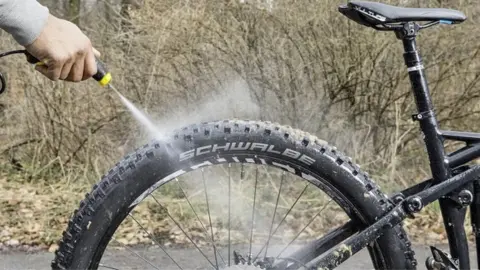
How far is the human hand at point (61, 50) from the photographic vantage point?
1646 mm

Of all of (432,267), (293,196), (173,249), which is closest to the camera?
(432,267)

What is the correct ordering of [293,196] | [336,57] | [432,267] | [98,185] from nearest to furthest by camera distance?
[98,185], [432,267], [293,196], [336,57]

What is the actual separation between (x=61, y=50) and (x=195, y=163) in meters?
0.61

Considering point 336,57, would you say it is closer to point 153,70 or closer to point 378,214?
point 153,70

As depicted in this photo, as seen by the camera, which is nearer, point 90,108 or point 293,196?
point 293,196

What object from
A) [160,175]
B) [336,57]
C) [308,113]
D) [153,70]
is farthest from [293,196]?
[160,175]

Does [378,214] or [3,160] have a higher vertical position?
[3,160]

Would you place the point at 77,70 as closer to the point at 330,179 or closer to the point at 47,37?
the point at 47,37

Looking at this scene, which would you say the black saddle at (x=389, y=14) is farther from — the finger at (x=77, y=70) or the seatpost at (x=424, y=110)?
the finger at (x=77, y=70)

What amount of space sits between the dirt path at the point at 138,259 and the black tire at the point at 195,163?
1.41 meters

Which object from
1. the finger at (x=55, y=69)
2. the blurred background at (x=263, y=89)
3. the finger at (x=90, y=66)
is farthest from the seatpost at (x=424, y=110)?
the blurred background at (x=263, y=89)

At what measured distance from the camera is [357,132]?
5.53 meters

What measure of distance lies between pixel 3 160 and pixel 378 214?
4.52m

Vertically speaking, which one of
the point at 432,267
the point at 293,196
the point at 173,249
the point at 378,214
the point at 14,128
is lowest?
the point at 432,267
